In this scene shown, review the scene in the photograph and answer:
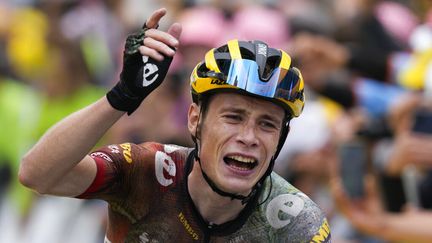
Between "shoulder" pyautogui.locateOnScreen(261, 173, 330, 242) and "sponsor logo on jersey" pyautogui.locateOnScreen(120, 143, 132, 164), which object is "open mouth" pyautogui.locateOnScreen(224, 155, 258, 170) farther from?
"sponsor logo on jersey" pyautogui.locateOnScreen(120, 143, 132, 164)

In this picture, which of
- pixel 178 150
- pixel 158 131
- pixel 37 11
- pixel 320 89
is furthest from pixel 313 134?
pixel 37 11

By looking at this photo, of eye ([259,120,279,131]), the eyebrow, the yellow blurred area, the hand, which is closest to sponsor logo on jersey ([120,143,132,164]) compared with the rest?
the hand

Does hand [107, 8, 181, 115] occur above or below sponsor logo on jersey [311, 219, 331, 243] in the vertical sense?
above

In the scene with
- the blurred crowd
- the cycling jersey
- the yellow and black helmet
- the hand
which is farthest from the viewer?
the blurred crowd

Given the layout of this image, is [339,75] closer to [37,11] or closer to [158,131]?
[158,131]

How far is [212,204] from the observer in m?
6.63

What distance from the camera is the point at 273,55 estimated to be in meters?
6.44

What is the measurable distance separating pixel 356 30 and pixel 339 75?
1.37 metres

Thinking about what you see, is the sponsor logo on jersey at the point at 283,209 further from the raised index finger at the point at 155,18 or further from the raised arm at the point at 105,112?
the raised index finger at the point at 155,18

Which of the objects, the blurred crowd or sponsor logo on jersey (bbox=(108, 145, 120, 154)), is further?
the blurred crowd

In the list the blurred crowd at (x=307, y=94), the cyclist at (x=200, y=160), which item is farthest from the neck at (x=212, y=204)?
the blurred crowd at (x=307, y=94)

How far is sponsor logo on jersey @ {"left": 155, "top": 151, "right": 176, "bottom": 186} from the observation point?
662 cm

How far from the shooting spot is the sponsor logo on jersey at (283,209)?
6.54 metres

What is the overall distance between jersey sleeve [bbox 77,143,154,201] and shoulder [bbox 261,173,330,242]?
664 mm
